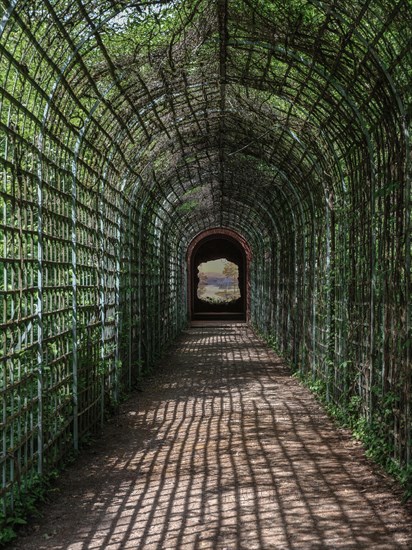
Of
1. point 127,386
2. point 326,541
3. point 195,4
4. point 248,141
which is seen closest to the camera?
point 326,541

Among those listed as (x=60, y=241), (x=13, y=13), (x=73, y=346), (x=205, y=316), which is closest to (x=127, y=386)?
(x=73, y=346)

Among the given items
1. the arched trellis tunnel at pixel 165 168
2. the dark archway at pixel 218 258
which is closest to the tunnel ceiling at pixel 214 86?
the arched trellis tunnel at pixel 165 168

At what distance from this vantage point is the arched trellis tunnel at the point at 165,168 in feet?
17.6

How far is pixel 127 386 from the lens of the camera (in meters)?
10.6

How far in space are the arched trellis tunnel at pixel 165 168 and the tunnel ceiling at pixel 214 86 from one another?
3 centimetres

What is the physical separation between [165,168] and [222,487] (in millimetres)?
8014

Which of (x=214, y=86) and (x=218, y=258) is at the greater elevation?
(x=214, y=86)

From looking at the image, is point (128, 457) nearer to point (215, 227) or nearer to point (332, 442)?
point (332, 442)

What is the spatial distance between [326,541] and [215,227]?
23.4 m

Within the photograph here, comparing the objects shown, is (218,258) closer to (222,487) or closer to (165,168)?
(165,168)

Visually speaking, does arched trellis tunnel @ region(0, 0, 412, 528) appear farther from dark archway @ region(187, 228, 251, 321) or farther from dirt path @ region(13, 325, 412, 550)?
dark archway @ region(187, 228, 251, 321)

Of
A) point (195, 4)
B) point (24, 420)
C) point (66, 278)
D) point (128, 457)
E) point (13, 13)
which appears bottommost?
point (128, 457)

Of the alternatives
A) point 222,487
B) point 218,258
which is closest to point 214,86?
point 222,487

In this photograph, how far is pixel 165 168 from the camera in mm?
12859
